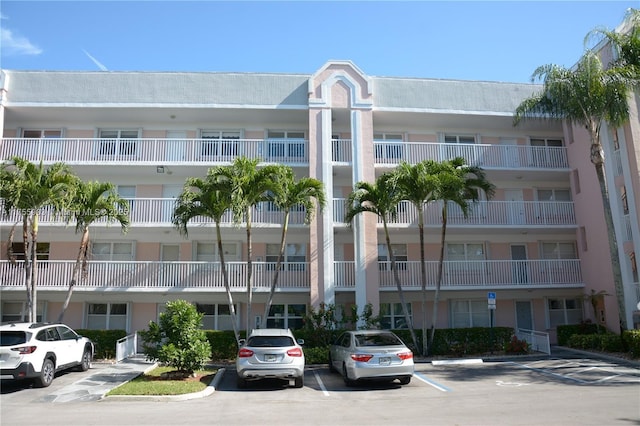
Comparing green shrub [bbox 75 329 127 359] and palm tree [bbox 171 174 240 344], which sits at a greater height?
palm tree [bbox 171 174 240 344]

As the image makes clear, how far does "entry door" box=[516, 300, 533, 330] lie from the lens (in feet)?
78.1

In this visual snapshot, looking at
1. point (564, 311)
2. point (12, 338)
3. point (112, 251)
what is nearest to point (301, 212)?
point (112, 251)

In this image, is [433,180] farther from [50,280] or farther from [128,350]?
[50,280]

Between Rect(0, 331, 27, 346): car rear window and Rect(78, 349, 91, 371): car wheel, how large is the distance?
9.81ft

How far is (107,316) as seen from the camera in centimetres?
2252

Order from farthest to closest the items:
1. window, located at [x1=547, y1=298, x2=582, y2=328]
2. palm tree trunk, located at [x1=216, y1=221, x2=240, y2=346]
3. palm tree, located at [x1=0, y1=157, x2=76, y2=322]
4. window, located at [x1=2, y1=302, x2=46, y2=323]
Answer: window, located at [x1=547, y1=298, x2=582, y2=328] < window, located at [x1=2, y1=302, x2=46, y2=323] < palm tree trunk, located at [x1=216, y1=221, x2=240, y2=346] < palm tree, located at [x1=0, y1=157, x2=76, y2=322]

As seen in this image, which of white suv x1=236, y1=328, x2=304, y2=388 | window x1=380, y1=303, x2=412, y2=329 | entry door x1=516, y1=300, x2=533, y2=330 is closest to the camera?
white suv x1=236, y1=328, x2=304, y2=388

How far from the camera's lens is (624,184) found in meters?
20.9

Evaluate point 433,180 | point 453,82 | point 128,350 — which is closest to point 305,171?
point 433,180

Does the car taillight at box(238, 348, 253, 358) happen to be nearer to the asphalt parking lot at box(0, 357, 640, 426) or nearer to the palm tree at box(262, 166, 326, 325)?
the asphalt parking lot at box(0, 357, 640, 426)

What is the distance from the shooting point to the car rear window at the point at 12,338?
12.4 m

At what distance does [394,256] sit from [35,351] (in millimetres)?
15042

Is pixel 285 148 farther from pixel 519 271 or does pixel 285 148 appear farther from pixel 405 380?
pixel 405 380

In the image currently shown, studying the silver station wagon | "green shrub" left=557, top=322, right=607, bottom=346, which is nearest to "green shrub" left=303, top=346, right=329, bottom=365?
the silver station wagon
